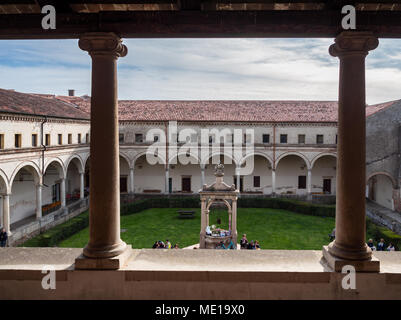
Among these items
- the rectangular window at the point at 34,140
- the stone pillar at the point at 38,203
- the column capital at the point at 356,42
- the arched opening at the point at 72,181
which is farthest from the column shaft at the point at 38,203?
the column capital at the point at 356,42

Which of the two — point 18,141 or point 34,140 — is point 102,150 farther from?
point 34,140

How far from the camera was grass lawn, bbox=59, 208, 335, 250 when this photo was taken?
62.9 ft

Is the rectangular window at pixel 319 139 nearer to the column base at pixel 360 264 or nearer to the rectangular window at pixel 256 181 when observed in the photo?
the rectangular window at pixel 256 181

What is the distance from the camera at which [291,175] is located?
34.6 meters

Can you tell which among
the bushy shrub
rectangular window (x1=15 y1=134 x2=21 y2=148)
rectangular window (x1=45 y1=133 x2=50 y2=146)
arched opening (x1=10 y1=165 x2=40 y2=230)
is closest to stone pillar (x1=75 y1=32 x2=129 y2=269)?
the bushy shrub

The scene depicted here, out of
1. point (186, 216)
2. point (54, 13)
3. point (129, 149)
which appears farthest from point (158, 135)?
point (54, 13)

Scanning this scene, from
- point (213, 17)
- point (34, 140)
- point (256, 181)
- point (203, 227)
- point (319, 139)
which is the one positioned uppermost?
point (319, 139)

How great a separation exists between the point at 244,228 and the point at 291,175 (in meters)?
13.8

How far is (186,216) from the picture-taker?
26.0 m

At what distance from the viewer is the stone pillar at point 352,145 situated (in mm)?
4125

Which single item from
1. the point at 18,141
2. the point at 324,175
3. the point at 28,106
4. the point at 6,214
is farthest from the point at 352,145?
the point at 324,175

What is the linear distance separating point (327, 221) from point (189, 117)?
602 inches
